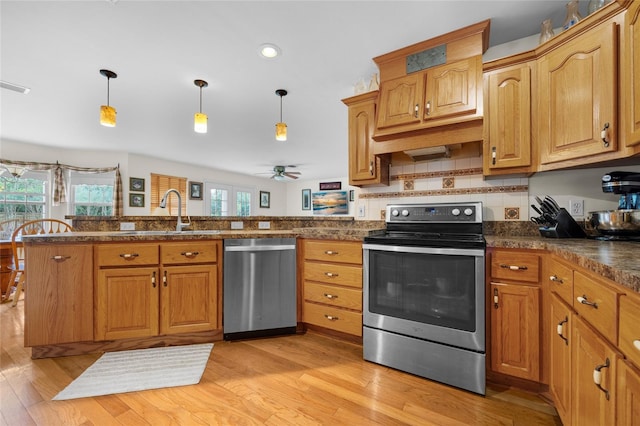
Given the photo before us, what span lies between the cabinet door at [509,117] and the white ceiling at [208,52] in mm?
409

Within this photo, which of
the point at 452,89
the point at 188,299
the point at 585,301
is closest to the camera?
the point at 585,301

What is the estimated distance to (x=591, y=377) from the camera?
91 centimetres

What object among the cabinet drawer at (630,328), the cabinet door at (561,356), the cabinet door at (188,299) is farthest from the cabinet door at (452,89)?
the cabinet door at (188,299)

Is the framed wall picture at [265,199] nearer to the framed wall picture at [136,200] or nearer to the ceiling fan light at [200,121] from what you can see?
the framed wall picture at [136,200]

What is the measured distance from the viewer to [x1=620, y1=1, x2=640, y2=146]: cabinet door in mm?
1193

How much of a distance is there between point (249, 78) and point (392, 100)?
1.38m

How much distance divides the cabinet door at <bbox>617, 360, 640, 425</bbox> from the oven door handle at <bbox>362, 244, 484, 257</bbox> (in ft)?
2.78

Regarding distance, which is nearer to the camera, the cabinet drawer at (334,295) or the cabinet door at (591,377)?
the cabinet door at (591,377)

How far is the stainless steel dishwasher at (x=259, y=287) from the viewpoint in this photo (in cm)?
219

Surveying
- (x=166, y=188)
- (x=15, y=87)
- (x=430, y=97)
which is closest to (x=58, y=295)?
(x=15, y=87)

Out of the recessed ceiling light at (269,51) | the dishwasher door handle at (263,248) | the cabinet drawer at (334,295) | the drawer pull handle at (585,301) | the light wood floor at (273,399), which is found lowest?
the light wood floor at (273,399)

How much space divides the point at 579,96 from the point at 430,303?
1424 mm

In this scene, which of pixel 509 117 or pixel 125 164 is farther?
pixel 125 164

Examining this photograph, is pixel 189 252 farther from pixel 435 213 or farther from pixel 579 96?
pixel 579 96
